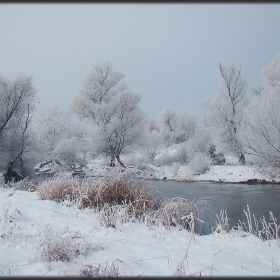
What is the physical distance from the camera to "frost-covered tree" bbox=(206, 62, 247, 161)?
80.6 feet

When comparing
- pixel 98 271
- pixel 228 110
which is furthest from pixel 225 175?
pixel 98 271

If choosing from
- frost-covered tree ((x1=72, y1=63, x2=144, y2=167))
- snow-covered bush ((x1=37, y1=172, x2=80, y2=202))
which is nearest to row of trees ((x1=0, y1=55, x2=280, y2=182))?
frost-covered tree ((x1=72, y1=63, x2=144, y2=167))

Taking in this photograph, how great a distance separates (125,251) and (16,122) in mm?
17332

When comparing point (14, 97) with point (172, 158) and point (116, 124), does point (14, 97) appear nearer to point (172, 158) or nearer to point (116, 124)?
point (116, 124)

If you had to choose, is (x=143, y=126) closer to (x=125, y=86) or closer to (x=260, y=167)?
(x=125, y=86)

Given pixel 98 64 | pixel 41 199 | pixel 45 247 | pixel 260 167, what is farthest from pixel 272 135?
pixel 98 64

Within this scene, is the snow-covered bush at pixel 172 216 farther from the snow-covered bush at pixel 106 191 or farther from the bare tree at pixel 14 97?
the bare tree at pixel 14 97

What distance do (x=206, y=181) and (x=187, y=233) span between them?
1571cm

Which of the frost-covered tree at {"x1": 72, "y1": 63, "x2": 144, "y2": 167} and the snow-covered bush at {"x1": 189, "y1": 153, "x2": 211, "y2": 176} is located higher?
the frost-covered tree at {"x1": 72, "y1": 63, "x2": 144, "y2": 167}

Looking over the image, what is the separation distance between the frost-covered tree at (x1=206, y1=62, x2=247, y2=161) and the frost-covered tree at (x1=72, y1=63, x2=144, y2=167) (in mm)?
8399

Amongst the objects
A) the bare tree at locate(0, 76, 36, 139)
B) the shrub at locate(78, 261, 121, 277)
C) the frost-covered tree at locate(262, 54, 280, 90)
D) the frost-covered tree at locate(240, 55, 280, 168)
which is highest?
the frost-covered tree at locate(262, 54, 280, 90)

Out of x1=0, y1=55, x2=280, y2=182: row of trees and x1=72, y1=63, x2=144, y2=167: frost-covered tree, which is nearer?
x1=0, y1=55, x2=280, y2=182: row of trees

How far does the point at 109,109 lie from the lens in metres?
28.1

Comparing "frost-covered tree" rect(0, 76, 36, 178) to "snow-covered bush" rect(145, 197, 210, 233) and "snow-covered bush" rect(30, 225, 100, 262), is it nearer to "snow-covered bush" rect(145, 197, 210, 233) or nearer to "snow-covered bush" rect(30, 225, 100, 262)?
"snow-covered bush" rect(145, 197, 210, 233)
